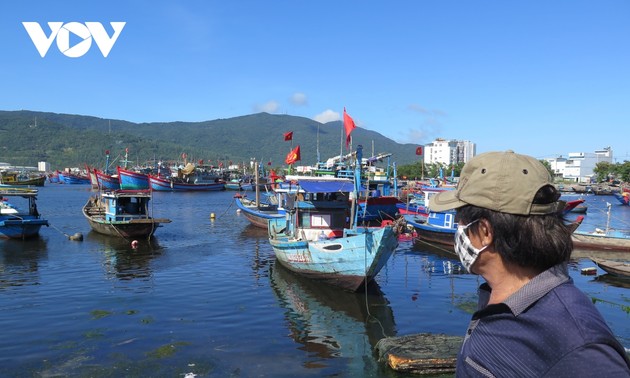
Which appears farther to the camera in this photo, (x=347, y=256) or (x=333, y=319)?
(x=347, y=256)

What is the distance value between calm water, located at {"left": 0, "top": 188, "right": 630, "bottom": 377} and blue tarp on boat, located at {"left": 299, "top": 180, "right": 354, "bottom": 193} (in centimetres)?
389

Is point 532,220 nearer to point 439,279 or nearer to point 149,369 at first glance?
point 149,369

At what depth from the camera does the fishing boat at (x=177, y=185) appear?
9362 cm

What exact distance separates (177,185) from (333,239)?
82.9 m

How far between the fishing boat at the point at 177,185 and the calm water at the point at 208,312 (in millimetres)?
69225

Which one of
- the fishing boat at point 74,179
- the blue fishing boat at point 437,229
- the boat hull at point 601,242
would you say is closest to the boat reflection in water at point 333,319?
the blue fishing boat at point 437,229

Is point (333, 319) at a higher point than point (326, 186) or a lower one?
lower

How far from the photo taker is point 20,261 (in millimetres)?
22453

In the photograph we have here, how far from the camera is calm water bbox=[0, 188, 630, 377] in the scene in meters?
10.9

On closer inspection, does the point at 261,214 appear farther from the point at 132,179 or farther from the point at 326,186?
the point at 132,179

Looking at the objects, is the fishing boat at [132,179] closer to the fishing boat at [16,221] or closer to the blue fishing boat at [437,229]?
the fishing boat at [16,221]

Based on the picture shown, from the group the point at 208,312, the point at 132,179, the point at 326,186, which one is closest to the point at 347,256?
the point at 326,186

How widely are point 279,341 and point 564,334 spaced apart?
1145 centimetres

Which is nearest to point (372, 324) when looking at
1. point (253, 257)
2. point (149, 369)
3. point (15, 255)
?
point (149, 369)
